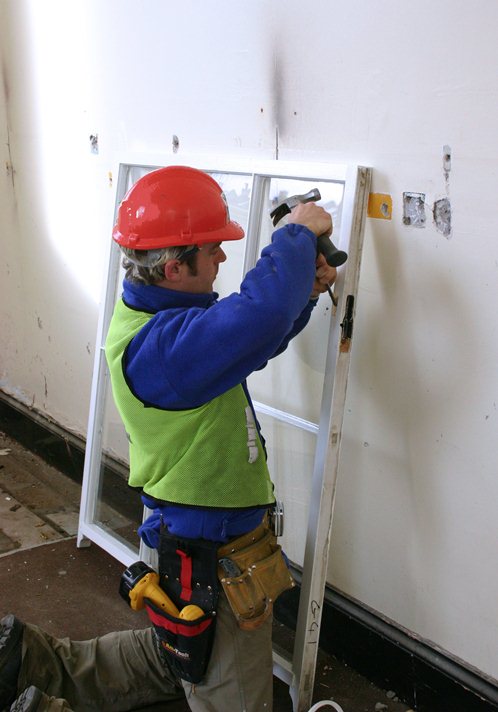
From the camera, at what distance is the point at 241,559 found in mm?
1835

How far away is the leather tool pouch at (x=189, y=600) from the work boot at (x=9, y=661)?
0.40 metres

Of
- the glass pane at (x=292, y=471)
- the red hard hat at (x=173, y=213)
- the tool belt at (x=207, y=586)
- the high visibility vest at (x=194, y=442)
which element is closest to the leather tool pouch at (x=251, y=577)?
the tool belt at (x=207, y=586)

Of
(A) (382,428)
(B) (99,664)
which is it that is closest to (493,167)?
(A) (382,428)

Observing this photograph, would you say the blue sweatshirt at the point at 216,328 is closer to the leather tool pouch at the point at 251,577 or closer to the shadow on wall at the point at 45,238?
the leather tool pouch at the point at 251,577

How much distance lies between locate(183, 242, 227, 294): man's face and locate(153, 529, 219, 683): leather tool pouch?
606 millimetres

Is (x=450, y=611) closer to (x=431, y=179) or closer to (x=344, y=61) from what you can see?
(x=431, y=179)

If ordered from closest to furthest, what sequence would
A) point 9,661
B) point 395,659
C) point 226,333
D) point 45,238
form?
point 226,333, point 9,661, point 395,659, point 45,238

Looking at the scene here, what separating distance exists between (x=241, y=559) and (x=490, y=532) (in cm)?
61

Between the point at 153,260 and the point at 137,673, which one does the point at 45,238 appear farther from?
the point at 137,673

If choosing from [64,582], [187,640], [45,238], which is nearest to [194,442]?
[187,640]

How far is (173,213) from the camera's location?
1.71 meters

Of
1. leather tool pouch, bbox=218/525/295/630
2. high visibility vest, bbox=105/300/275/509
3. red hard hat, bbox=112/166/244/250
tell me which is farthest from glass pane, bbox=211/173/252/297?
leather tool pouch, bbox=218/525/295/630

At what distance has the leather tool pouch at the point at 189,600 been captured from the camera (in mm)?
1819

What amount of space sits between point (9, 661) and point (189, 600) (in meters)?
0.52
